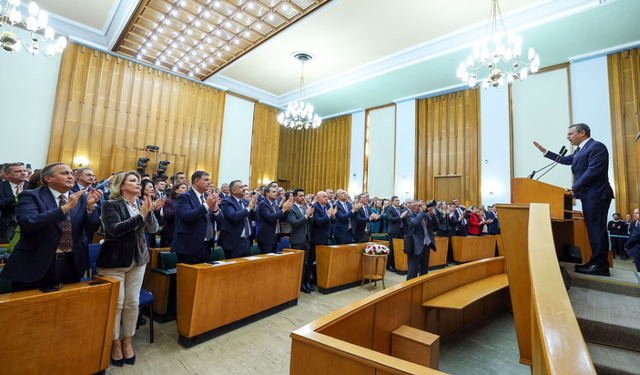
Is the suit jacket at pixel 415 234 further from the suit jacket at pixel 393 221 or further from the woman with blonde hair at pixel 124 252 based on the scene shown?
the woman with blonde hair at pixel 124 252

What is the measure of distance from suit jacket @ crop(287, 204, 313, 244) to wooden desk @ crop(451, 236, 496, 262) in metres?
3.92

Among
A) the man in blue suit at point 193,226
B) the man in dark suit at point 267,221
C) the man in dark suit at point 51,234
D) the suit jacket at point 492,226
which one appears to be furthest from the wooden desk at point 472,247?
the man in dark suit at point 51,234

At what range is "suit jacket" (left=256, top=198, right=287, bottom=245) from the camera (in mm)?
3482

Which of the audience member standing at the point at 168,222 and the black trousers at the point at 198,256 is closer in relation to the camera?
the black trousers at the point at 198,256

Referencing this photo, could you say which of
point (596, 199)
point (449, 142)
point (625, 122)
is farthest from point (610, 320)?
point (449, 142)

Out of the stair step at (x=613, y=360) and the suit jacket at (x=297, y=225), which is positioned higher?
the suit jacket at (x=297, y=225)

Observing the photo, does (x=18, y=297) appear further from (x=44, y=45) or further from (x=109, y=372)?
(x=44, y=45)

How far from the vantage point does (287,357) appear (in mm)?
2285

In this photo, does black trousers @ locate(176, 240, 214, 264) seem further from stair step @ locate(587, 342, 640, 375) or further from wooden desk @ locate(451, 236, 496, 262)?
wooden desk @ locate(451, 236, 496, 262)

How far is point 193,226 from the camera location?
2.74 m

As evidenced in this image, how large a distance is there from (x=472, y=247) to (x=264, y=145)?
7.62 metres

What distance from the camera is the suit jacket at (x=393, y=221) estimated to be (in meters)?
5.48

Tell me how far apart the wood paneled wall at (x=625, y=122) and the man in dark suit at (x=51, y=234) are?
9619 millimetres

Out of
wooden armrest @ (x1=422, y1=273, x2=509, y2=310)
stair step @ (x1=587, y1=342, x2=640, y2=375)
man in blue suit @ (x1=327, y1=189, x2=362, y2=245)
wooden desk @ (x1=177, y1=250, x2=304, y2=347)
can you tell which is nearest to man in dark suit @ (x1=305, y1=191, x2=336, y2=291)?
man in blue suit @ (x1=327, y1=189, x2=362, y2=245)
